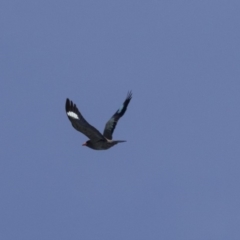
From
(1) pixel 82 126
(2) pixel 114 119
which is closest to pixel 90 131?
(1) pixel 82 126

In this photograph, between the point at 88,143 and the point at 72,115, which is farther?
the point at 88,143

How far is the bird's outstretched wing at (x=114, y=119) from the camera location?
60.1m

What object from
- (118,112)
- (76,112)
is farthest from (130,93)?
(76,112)

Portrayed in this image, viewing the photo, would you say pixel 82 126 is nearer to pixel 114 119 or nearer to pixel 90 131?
pixel 90 131

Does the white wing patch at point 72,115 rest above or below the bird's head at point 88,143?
above

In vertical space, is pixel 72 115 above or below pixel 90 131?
above

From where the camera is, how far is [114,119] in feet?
201

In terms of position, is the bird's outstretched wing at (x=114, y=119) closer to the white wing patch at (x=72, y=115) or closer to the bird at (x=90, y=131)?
the bird at (x=90, y=131)

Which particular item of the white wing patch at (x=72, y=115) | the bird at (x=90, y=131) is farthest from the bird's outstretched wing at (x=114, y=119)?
the white wing patch at (x=72, y=115)

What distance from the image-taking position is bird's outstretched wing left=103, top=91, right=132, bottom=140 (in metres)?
60.1

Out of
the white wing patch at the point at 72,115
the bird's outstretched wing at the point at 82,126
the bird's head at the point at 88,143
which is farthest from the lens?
the bird's head at the point at 88,143

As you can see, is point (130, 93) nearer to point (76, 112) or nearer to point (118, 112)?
point (118, 112)

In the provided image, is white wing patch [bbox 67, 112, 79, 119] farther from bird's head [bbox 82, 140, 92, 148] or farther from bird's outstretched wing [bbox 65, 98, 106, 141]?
bird's head [bbox 82, 140, 92, 148]

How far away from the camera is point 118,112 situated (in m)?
62.1
